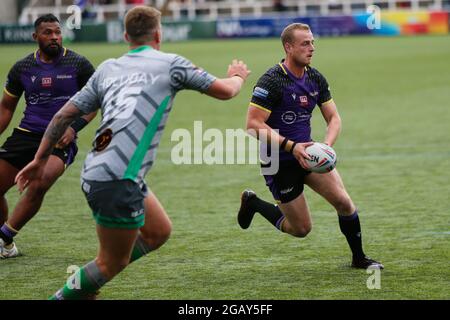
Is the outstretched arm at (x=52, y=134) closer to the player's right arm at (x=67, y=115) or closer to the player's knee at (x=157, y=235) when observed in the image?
the player's right arm at (x=67, y=115)

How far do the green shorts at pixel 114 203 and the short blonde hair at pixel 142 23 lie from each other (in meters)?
0.97

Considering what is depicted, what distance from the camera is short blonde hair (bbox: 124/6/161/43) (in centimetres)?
620

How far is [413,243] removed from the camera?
902 centimetres

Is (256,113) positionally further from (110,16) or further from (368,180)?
(110,16)

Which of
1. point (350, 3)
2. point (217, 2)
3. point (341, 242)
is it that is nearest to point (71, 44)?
point (217, 2)

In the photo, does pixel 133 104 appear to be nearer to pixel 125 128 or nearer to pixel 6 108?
pixel 125 128

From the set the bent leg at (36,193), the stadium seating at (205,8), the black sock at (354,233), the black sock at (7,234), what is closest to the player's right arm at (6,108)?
the bent leg at (36,193)

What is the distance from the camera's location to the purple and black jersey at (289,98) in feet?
26.0

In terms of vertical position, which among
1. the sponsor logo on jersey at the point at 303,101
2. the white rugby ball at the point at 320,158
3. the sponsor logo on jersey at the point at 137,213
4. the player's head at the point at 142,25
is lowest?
the white rugby ball at the point at 320,158

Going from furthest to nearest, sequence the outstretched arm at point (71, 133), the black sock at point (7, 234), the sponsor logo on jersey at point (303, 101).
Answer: the black sock at point (7, 234), the outstretched arm at point (71, 133), the sponsor logo on jersey at point (303, 101)

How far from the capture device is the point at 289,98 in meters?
8.02

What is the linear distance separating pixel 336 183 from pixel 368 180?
199 inches

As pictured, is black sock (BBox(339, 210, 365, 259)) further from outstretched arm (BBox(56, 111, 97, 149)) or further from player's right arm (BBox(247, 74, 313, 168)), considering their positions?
outstretched arm (BBox(56, 111, 97, 149))

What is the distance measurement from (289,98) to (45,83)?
228 centimetres
